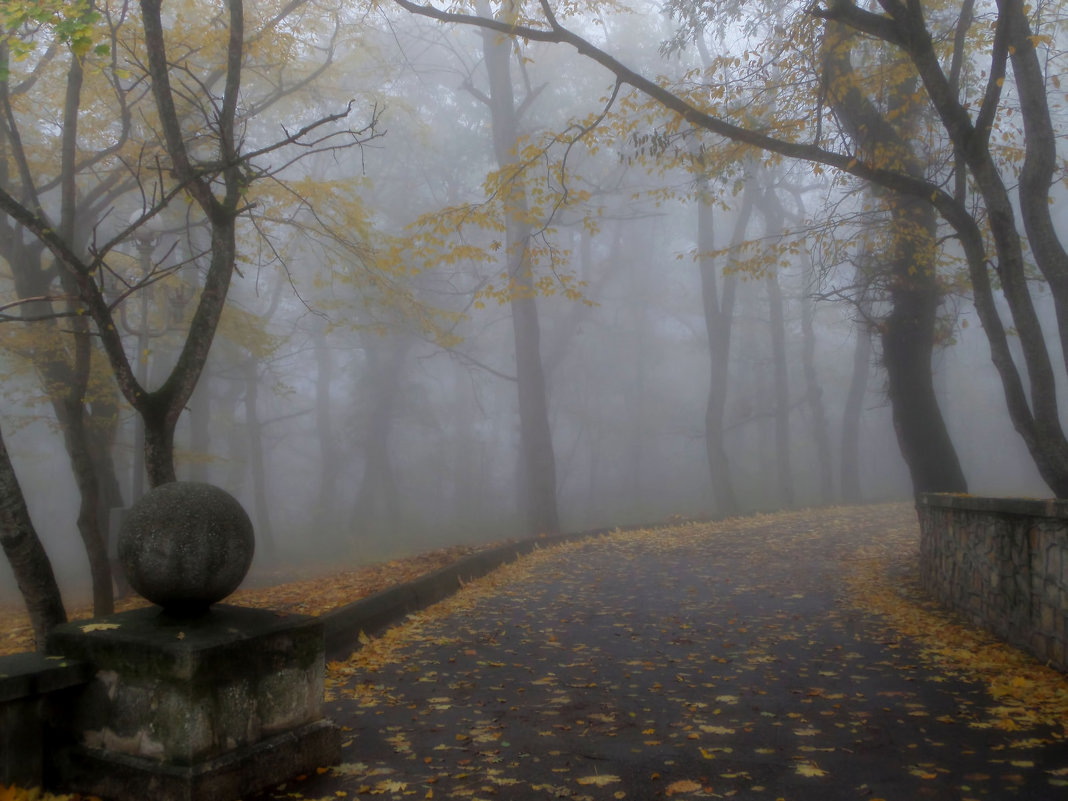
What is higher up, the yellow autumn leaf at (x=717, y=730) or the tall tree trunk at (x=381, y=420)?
the tall tree trunk at (x=381, y=420)

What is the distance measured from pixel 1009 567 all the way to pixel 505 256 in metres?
26.2

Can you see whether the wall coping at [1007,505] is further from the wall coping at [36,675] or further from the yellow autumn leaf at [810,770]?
the wall coping at [36,675]

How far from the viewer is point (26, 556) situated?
5707mm

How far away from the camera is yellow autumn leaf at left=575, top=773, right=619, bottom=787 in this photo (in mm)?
4270

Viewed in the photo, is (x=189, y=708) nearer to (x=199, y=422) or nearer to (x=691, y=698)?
(x=691, y=698)

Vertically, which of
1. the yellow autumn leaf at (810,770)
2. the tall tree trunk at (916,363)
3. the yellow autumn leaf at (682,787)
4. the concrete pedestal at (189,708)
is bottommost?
the yellow autumn leaf at (810,770)

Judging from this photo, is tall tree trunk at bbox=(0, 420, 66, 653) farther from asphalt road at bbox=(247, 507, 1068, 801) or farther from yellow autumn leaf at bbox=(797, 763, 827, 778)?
yellow autumn leaf at bbox=(797, 763, 827, 778)

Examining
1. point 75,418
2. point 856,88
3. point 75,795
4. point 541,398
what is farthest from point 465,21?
point 541,398

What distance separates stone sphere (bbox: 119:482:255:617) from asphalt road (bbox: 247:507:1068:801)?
108cm

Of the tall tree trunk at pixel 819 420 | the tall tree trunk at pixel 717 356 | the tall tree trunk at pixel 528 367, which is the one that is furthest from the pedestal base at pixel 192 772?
the tall tree trunk at pixel 819 420

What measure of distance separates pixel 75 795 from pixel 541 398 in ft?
51.6

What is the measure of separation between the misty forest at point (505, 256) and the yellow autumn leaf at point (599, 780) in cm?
392

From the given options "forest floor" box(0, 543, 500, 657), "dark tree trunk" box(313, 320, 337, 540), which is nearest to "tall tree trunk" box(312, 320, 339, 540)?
"dark tree trunk" box(313, 320, 337, 540)

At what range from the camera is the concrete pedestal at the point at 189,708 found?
3.95m
